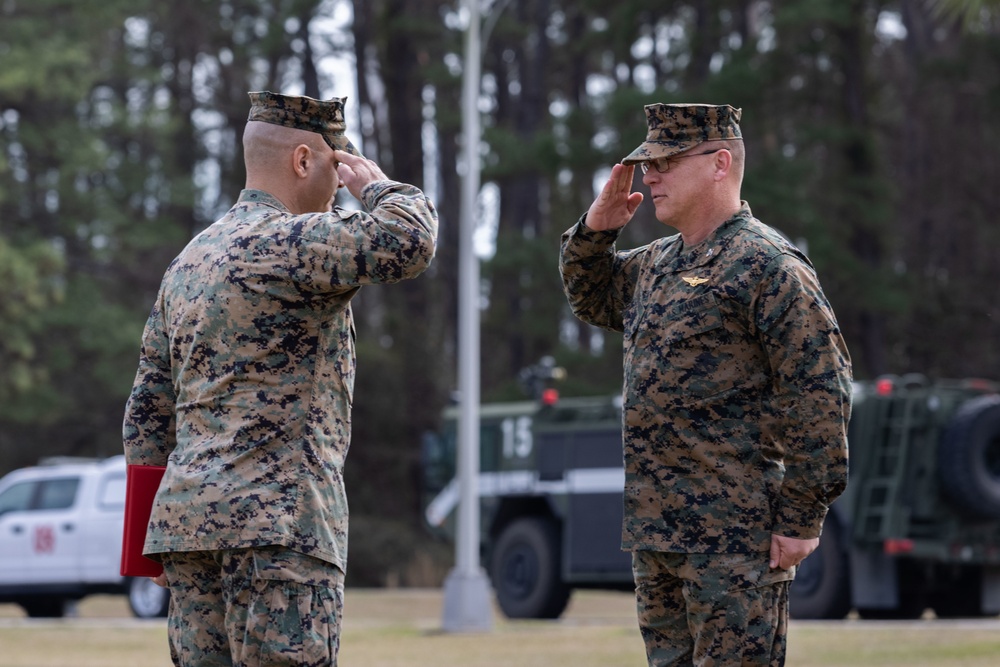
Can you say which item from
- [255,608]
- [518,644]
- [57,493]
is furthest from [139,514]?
[57,493]

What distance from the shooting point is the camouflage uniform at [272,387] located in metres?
4.53

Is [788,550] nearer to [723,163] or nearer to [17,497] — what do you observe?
[723,163]

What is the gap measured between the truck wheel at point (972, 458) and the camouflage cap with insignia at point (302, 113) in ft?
34.6

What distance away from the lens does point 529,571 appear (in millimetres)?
17469

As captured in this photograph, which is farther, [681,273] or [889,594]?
[889,594]

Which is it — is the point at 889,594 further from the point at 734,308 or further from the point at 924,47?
the point at 924,47

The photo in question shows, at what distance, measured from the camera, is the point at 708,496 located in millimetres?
4914

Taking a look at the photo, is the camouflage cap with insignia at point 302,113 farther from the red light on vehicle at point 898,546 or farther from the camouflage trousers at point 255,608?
the red light on vehicle at point 898,546

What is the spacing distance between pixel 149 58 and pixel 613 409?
24.6 metres

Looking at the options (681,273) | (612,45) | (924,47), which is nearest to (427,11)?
(612,45)

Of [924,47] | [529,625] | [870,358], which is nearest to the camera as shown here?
[529,625]

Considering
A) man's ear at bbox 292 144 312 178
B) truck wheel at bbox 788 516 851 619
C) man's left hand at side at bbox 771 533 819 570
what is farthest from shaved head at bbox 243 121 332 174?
truck wheel at bbox 788 516 851 619

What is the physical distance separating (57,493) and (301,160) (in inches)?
636

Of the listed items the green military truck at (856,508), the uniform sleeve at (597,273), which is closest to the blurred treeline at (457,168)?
the green military truck at (856,508)
